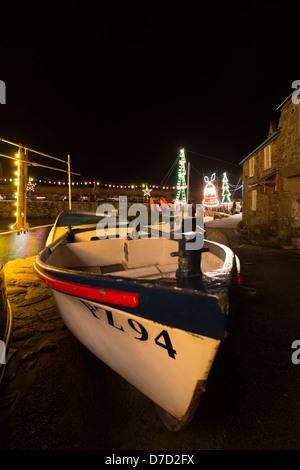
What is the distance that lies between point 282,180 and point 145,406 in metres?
12.6

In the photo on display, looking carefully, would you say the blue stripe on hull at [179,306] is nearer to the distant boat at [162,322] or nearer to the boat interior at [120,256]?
the distant boat at [162,322]

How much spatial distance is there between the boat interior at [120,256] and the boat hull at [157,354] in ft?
7.17

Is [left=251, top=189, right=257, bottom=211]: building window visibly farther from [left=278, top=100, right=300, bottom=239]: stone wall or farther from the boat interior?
the boat interior

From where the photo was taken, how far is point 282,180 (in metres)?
11.6

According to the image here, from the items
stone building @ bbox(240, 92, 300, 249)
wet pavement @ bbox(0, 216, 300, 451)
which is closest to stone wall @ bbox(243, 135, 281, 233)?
stone building @ bbox(240, 92, 300, 249)

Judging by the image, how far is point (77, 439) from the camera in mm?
2104

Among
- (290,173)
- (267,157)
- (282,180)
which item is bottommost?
(282,180)

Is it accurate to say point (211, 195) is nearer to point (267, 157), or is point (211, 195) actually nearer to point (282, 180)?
point (267, 157)

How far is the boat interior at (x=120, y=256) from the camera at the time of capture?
491 centimetres

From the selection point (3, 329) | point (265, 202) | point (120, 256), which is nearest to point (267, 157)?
point (265, 202)

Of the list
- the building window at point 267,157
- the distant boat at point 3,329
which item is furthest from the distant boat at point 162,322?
the building window at point 267,157

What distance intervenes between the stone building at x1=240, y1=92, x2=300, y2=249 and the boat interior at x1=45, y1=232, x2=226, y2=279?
8.30 metres

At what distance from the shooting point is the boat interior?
4.91 metres
